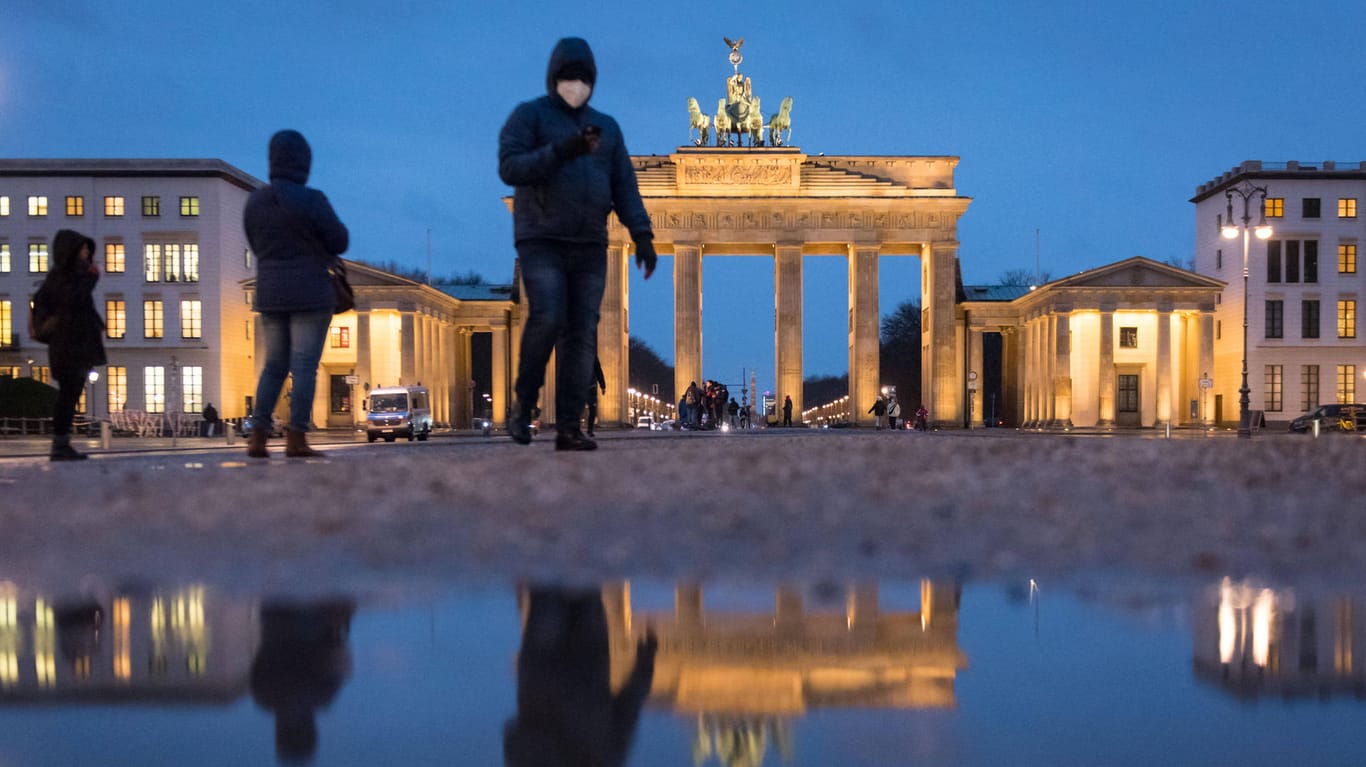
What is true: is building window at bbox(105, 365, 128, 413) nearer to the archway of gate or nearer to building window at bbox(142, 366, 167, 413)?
building window at bbox(142, 366, 167, 413)

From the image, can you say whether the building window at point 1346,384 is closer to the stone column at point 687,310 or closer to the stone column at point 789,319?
the stone column at point 789,319

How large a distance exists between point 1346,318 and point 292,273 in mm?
77030

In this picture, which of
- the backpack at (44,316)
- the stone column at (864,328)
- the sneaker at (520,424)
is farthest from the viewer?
the stone column at (864,328)

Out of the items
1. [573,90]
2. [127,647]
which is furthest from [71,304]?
[127,647]

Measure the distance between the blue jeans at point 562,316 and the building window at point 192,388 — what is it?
6629 centimetres

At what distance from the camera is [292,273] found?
26.9 ft

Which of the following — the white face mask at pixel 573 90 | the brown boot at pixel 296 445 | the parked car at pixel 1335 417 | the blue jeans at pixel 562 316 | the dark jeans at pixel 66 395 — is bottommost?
the parked car at pixel 1335 417

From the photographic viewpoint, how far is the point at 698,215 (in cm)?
7062

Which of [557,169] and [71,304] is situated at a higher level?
[557,169]

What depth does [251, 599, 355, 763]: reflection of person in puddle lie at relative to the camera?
1611mm

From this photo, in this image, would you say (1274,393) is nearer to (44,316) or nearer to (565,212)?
(565,212)

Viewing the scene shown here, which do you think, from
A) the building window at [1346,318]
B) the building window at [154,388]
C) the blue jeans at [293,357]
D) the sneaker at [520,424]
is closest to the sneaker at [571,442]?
the sneaker at [520,424]

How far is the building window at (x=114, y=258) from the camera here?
2709 inches

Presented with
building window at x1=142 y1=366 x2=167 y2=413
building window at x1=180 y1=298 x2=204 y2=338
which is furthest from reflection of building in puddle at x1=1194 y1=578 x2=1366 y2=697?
building window at x1=142 y1=366 x2=167 y2=413
